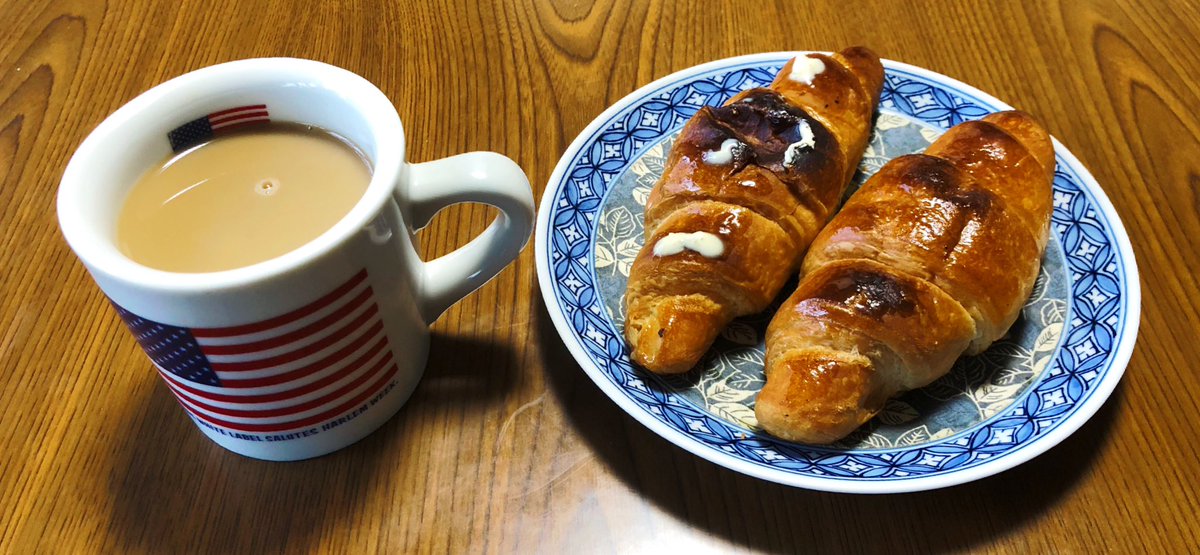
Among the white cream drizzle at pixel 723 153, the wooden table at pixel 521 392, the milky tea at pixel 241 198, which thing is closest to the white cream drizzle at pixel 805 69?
the white cream drizzle at pixel 723 153

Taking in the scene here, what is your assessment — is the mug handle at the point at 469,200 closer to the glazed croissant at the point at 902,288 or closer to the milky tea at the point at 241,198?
the milky tea at the point at 241,198

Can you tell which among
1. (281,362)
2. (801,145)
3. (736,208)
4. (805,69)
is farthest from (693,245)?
(281,362)

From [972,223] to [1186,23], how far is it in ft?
2.42

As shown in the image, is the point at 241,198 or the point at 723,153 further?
the point at 723,153

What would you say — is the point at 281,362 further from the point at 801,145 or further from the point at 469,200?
the point at 801,145

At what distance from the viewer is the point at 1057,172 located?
955mm

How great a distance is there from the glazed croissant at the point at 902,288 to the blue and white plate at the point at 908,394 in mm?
34

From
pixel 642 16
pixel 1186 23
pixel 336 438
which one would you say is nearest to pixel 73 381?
pixel 336 438

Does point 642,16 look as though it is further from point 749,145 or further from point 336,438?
point 336,438

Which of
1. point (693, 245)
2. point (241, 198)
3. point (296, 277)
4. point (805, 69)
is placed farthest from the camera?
point (805, 69)

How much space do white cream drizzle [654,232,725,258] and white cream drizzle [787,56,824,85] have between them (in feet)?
0.85

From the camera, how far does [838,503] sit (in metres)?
0.75

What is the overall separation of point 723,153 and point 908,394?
0.30 meters

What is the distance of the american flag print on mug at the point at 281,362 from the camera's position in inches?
24.3
